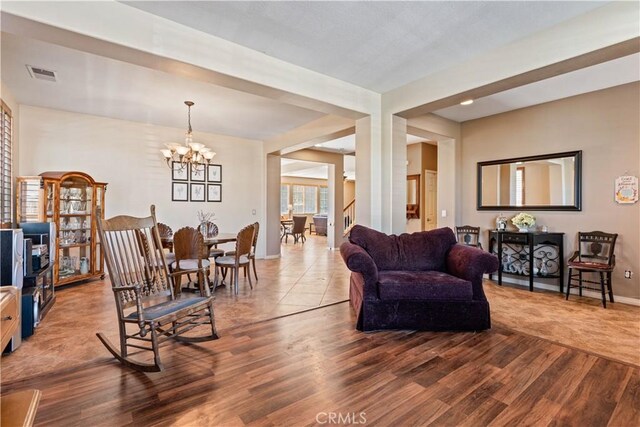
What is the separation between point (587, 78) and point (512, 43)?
1.65 metres

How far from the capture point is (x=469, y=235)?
5473 mm

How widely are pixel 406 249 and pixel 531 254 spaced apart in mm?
2239

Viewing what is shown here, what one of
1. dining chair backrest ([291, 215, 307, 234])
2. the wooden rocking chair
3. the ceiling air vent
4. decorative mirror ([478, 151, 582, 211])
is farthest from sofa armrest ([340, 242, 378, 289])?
dining chair backrest ([291, 215, 307, 234])

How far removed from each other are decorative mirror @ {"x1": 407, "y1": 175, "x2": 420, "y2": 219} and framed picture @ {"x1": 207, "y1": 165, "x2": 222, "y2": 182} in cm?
426

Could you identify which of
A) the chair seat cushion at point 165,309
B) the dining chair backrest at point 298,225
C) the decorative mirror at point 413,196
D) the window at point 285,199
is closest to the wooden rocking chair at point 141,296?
the chair seat cushion at point 165,309

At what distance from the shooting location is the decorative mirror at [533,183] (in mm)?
4430

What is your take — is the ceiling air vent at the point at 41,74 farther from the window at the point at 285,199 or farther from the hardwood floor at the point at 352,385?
the window at the point at 285,199

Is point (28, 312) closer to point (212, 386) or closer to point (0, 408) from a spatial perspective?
point (212, 386)

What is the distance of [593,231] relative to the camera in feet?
13.8

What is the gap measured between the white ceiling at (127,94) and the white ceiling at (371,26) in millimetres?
1326

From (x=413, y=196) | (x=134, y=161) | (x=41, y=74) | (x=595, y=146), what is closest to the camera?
(x=41, y=74)

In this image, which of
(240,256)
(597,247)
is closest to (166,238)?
(240,256)

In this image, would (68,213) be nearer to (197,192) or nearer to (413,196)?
(197,192)

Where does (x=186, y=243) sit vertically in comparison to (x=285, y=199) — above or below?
below
